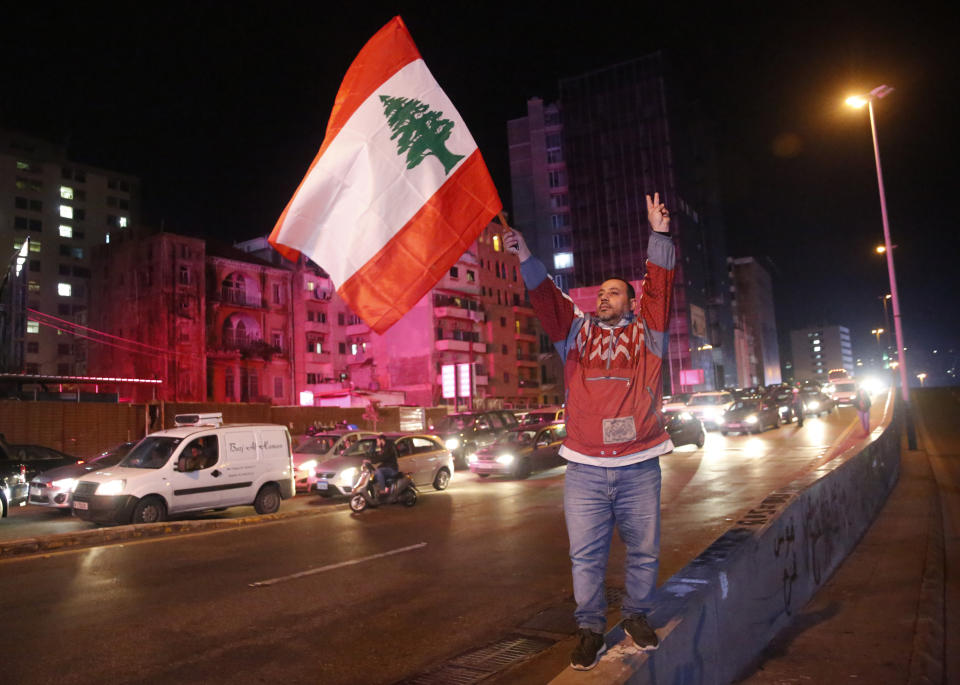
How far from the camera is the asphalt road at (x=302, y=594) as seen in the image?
5328 millimetres

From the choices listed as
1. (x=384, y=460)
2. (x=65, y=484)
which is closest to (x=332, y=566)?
(x=384, y=460)

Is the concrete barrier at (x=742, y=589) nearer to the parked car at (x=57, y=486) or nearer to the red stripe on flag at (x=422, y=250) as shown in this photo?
the red stripe on flag at (x=422, y=250)

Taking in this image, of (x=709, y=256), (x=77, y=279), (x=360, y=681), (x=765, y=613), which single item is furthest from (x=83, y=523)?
(x=709, y=256)

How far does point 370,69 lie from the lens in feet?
20.6

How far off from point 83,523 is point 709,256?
114 m

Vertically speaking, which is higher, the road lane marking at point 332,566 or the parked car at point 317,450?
the parked car at point 317,450

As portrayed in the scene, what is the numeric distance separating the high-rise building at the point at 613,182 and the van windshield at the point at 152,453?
266ft

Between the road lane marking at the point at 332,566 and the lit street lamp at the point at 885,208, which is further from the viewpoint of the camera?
the lit street lamp at the point at 885,208

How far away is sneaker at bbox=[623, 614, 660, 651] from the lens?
3.44m

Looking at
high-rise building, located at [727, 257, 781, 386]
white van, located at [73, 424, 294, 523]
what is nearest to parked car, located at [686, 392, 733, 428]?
white van, located at [73, 424, 294, 523]

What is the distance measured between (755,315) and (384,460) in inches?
5991

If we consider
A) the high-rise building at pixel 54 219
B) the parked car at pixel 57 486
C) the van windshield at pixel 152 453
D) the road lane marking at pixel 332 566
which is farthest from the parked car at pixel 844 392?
the high-rise building at pixel 54 219

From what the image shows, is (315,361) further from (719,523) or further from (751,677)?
(751,677)

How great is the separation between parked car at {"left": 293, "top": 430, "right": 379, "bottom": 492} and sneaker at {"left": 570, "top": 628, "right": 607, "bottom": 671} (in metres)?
15.9
